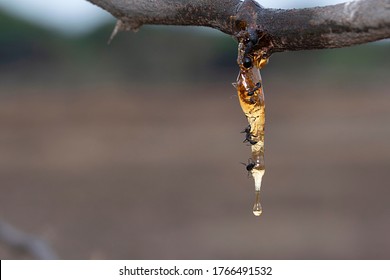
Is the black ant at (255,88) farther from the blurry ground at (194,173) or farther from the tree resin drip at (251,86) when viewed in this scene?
the blurry ground at (194,173)

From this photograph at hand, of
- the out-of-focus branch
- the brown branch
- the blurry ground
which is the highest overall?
the blurry ground

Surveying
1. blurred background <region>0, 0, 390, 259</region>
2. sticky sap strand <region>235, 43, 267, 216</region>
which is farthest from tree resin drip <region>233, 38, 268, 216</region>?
blurred background <region>0, 0, 390, 259</region>

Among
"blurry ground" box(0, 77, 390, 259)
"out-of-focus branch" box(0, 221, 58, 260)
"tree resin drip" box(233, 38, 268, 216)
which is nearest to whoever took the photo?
"tree resin drip" box(233, 38, 268, 216)

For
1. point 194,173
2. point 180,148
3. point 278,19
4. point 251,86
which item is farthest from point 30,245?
point 180,148

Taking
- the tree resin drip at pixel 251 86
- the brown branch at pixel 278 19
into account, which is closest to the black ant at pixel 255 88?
the tree resin drip at pixel 251 86

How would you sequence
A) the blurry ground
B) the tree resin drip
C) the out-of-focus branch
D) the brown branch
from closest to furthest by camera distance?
the brown branch < the tree resin drip < the out-of-focus branch < the blurry ground

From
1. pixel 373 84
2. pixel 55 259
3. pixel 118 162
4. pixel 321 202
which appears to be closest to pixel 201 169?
pixel 118 162

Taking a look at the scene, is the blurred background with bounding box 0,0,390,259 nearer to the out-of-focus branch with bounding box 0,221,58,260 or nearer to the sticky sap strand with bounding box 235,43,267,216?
the out-of-focus branch with bounding box 0,221,58,260
